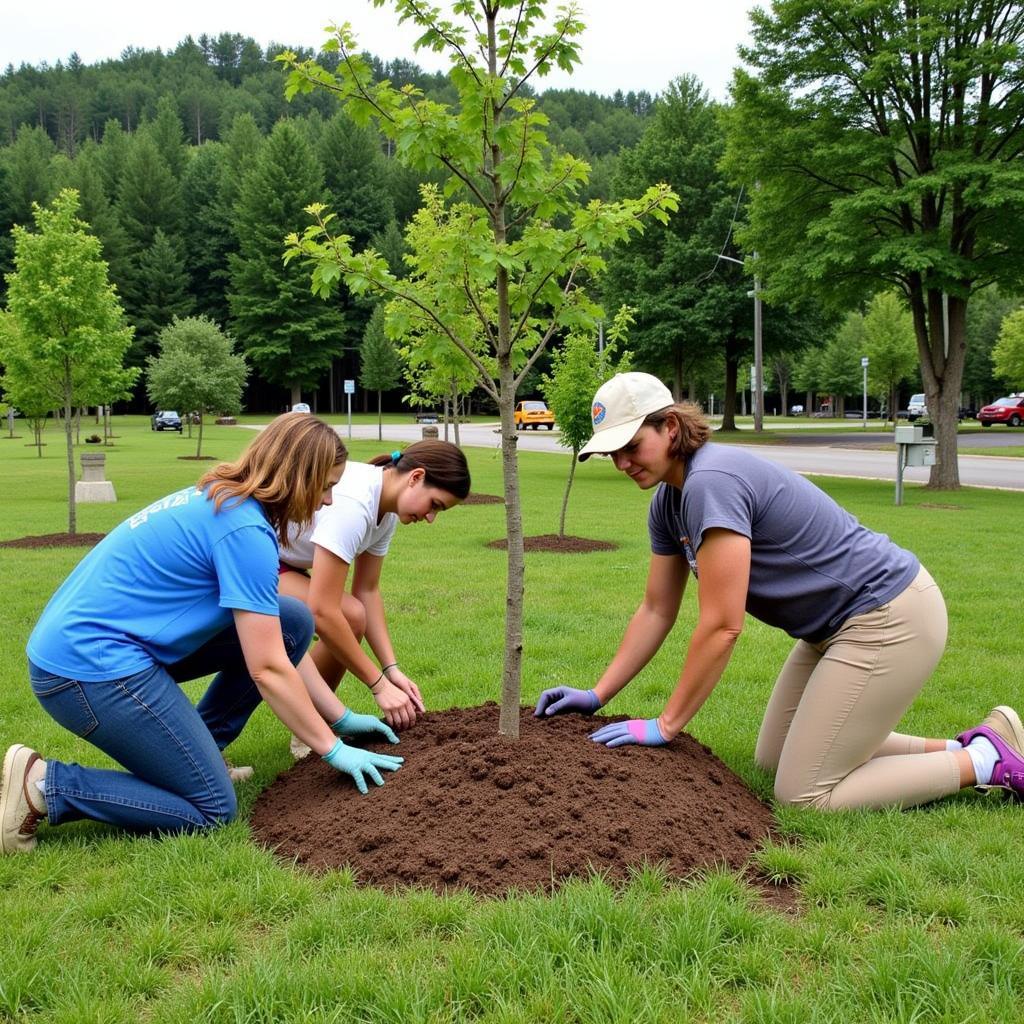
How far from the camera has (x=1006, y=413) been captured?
45.0 m

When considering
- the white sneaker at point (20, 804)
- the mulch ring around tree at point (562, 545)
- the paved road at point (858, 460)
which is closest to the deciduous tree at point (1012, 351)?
the paved road at point (858, 460)

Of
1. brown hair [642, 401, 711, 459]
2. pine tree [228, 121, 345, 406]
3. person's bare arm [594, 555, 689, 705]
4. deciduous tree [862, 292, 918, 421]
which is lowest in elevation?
person's bare arm [594, 555, 689, 705]

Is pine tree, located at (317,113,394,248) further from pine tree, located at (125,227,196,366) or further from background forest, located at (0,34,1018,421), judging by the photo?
pine tree, located at (125,227,196,366)

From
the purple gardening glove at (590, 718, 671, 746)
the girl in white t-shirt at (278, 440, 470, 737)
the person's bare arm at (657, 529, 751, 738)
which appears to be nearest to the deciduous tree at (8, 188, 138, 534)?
the girl in white t-shirt at (278, 440, 470, 737)

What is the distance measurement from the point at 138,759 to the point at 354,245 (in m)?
60.7

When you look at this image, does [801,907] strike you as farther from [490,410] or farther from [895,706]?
[490,410]

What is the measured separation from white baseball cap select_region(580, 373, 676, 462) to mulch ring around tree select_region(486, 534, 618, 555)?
24.5ft

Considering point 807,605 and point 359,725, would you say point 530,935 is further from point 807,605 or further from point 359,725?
point 807,605

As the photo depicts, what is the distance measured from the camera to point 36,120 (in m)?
121

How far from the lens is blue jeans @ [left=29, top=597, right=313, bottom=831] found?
A: 10.6 ft

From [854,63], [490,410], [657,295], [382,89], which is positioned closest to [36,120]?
[490,410]

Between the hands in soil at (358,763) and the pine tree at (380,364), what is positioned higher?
the pine tree at (380,364)

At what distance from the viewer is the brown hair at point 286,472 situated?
3.36 meters

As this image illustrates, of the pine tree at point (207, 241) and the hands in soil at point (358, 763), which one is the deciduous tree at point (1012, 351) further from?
the pine tree at point (207, 241)
